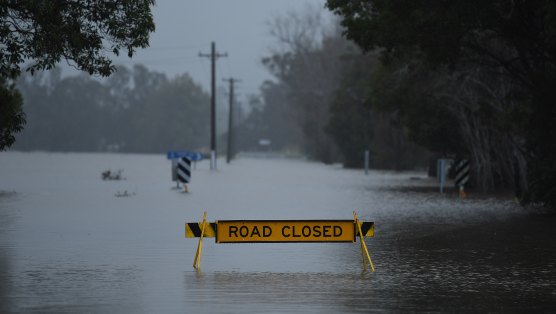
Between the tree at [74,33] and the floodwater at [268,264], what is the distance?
3.15 m

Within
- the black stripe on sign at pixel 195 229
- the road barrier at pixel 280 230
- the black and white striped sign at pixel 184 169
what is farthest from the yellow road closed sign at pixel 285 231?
the black and white striped sign at pixel 184 169

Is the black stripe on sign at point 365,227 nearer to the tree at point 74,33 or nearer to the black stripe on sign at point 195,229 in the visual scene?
the black stripe on sign at point 195,229

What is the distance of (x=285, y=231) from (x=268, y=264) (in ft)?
4.51

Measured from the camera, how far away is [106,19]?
18.3 meters

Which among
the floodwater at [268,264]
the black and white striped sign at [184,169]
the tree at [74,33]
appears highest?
the tree at [74,33]

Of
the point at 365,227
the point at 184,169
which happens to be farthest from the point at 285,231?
the point at 184,169

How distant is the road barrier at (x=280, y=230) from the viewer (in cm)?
1423

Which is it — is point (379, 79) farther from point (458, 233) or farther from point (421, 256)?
point (421, 256)

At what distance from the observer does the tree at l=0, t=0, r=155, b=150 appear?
17.6 meters

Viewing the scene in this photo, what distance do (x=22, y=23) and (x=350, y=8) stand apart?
13416 mm

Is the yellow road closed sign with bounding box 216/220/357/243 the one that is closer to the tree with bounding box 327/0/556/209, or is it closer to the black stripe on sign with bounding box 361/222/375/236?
the black stripe on sign with bounding box 361/222/375/236

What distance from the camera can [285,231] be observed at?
46.8ft

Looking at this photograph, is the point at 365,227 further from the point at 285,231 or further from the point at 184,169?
the point at 184,169

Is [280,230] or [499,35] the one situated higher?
[499,35]
